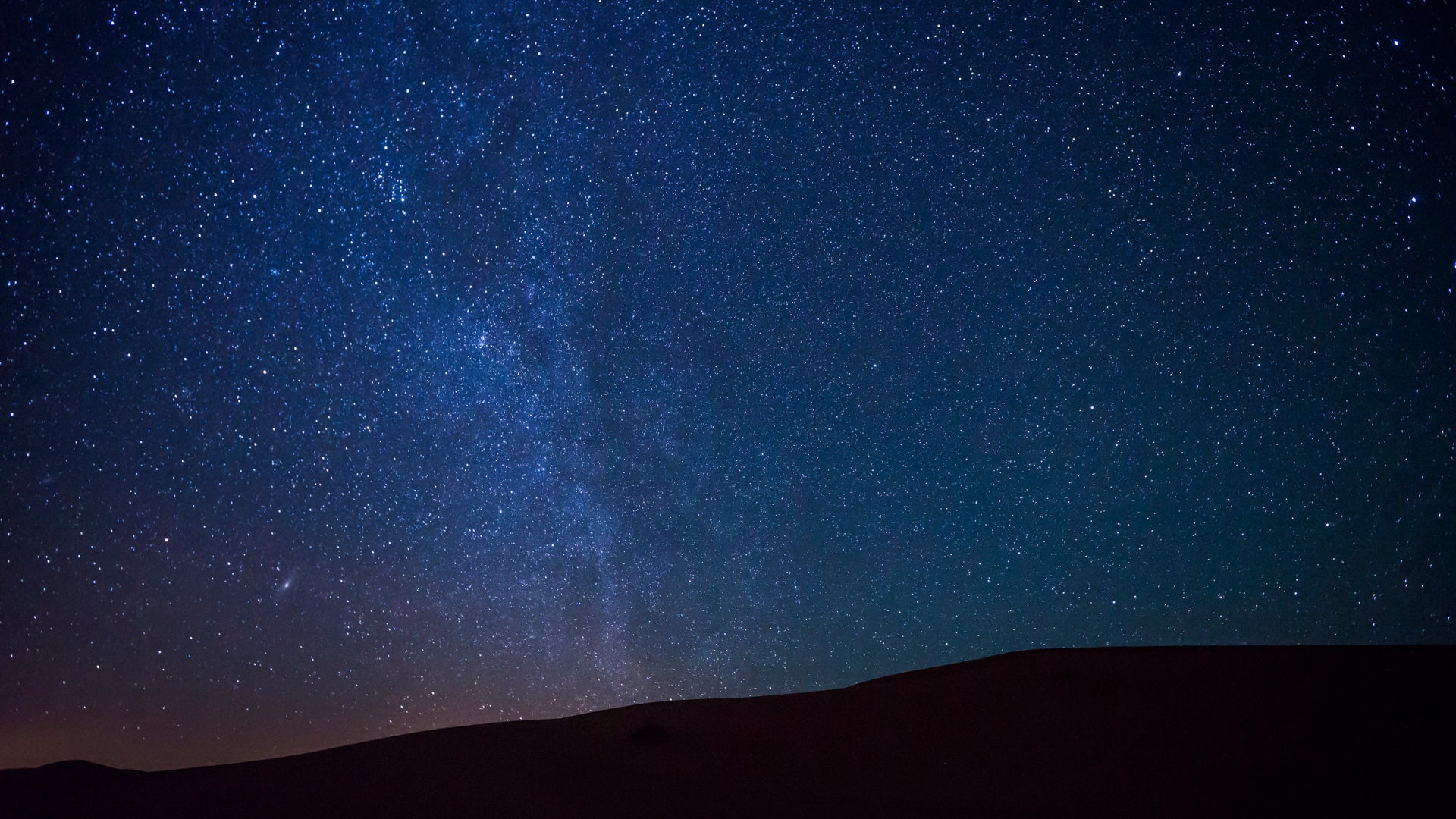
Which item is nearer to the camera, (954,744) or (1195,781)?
(1195,781)

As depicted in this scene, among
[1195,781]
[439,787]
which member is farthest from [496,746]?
[1195,781]

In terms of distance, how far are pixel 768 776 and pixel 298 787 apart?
2.67m

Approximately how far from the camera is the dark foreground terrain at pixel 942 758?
3.68 m

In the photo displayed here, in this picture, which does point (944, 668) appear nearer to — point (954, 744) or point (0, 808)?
point (954, 744)

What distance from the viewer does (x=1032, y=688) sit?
17.9 feet

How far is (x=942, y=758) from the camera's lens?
14.4 ft

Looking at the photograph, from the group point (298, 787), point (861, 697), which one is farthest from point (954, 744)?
point (298, 787)

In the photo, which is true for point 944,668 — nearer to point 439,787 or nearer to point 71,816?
point 439,787

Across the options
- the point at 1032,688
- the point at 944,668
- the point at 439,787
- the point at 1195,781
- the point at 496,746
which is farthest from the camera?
the point at 944,668

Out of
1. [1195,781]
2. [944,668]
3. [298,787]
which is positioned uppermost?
[944,668]

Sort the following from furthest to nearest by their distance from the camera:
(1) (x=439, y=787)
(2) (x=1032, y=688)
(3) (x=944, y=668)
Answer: (3) (x=944, y=668) < (2) (x=1032, y=688) < (1) (x=439, y=787)

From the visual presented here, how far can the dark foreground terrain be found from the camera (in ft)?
12.1

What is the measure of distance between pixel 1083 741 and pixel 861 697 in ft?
5.33

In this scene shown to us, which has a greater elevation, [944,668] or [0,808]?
[944,668]
